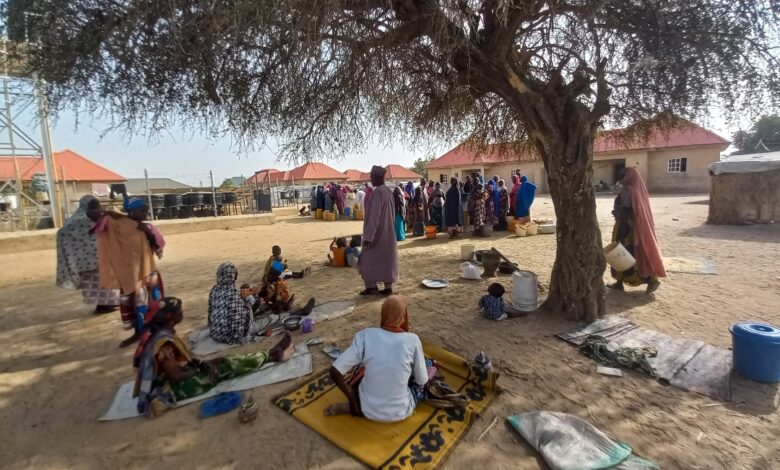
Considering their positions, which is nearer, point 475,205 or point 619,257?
point 619,257

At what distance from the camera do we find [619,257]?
4.71m

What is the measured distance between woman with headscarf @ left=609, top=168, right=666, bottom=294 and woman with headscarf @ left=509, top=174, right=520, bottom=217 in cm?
592

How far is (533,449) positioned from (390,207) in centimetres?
349

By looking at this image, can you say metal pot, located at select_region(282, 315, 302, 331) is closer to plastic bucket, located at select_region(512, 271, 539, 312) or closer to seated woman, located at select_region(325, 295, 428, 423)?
seated woman, located at select_region(325, 295, 428, 423)

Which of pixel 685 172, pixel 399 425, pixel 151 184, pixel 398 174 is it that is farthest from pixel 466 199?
pixel 151 184

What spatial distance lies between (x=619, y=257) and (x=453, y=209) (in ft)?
19.7

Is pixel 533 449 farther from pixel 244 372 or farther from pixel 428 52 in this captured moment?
pixel 428 52

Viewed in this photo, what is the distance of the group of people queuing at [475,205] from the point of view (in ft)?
34.2

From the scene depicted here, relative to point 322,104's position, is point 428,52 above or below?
above

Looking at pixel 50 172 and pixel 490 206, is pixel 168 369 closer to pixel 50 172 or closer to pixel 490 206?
pixel 490 206

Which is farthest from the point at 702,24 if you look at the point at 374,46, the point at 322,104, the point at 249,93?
the point at 249,93

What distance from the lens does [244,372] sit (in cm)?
321

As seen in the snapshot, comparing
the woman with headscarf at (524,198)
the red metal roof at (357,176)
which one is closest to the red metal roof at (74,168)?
the red metal roof at (357,176)

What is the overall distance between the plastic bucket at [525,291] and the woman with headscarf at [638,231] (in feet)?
5.59
